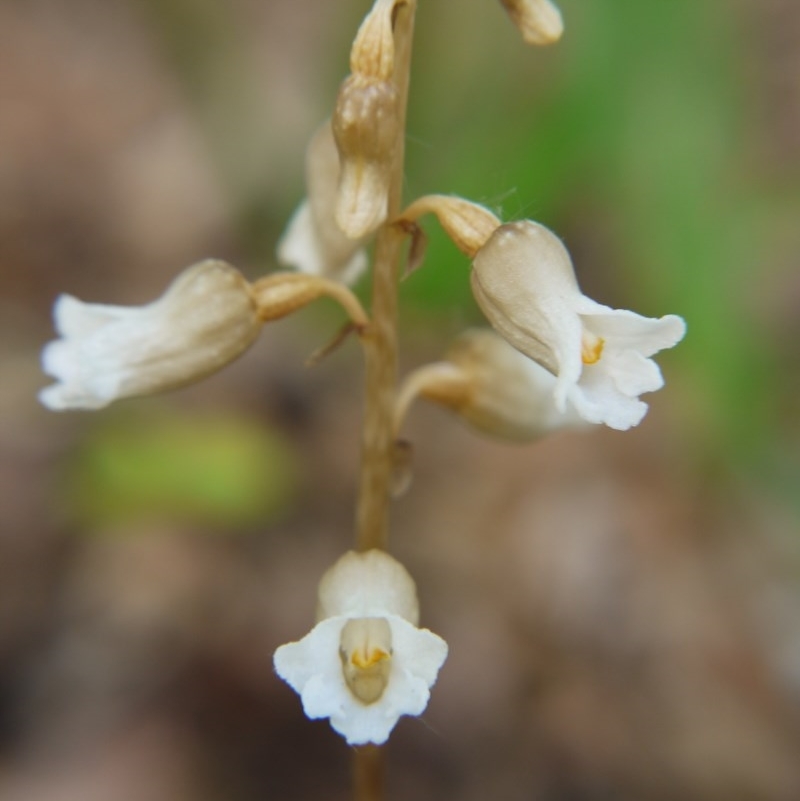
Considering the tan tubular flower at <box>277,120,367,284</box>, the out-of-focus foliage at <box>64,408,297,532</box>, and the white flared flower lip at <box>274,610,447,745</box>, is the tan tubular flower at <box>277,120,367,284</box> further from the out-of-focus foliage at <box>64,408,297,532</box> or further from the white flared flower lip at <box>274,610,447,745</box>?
the out-of-focus foliage at <box>64,408,297,532</box>

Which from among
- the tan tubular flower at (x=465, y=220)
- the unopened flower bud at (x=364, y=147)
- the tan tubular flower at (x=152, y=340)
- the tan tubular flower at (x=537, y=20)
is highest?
the tan tubular flower at (x=537, y=20)

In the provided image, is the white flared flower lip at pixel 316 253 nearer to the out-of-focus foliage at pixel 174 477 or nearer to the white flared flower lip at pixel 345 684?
the white flared flower lip at pixel 345 684

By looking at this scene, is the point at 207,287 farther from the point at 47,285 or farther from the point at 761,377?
the point at 47,285

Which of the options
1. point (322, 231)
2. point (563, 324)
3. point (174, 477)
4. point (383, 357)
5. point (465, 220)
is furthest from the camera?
point (174, 477)

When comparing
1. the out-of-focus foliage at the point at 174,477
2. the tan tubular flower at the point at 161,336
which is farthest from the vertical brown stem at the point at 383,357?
the out-of-focus foliage at the point at 174,477

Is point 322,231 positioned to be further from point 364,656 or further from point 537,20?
Result: point 364,656

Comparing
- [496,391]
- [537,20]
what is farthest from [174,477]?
[537,20]

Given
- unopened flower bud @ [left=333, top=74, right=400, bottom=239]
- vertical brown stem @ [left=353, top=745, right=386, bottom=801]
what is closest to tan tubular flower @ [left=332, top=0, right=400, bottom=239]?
unopened flower bud @ [left=333, top=74, right=400, bottom=239]
